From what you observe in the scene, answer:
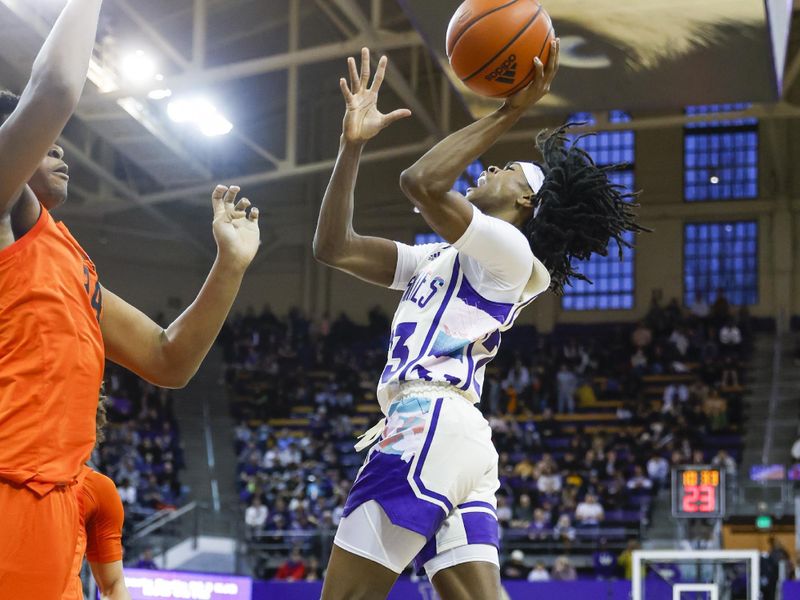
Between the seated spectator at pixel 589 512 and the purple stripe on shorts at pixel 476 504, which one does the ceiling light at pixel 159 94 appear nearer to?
the seated spectator at pixel 589 512

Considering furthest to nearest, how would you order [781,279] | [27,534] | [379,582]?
[781,279] → [379,582] → [27,534]

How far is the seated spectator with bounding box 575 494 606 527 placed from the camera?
55.9ft

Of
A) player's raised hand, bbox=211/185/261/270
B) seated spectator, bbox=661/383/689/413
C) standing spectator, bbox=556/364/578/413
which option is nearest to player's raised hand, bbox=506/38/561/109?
player's raised hand, bbox=211/185/261/270

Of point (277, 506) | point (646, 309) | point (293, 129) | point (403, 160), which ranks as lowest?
point (277, 506)

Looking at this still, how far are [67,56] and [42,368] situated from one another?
0.64 meters

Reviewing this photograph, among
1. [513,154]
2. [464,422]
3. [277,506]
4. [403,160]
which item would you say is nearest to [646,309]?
[513,154]

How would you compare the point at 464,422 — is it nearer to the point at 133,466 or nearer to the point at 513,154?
the point at 133,466

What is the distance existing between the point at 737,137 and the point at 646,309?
13.9ft

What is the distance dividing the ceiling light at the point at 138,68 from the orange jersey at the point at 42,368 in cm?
1392

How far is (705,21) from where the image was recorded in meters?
10.2

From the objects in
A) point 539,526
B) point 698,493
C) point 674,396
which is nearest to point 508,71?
point 698,493

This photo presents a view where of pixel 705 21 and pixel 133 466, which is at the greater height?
pixel 705 21

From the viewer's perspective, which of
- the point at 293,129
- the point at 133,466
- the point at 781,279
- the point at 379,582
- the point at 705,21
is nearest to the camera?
the point at 379,582

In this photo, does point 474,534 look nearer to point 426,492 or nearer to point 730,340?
point 426,492
